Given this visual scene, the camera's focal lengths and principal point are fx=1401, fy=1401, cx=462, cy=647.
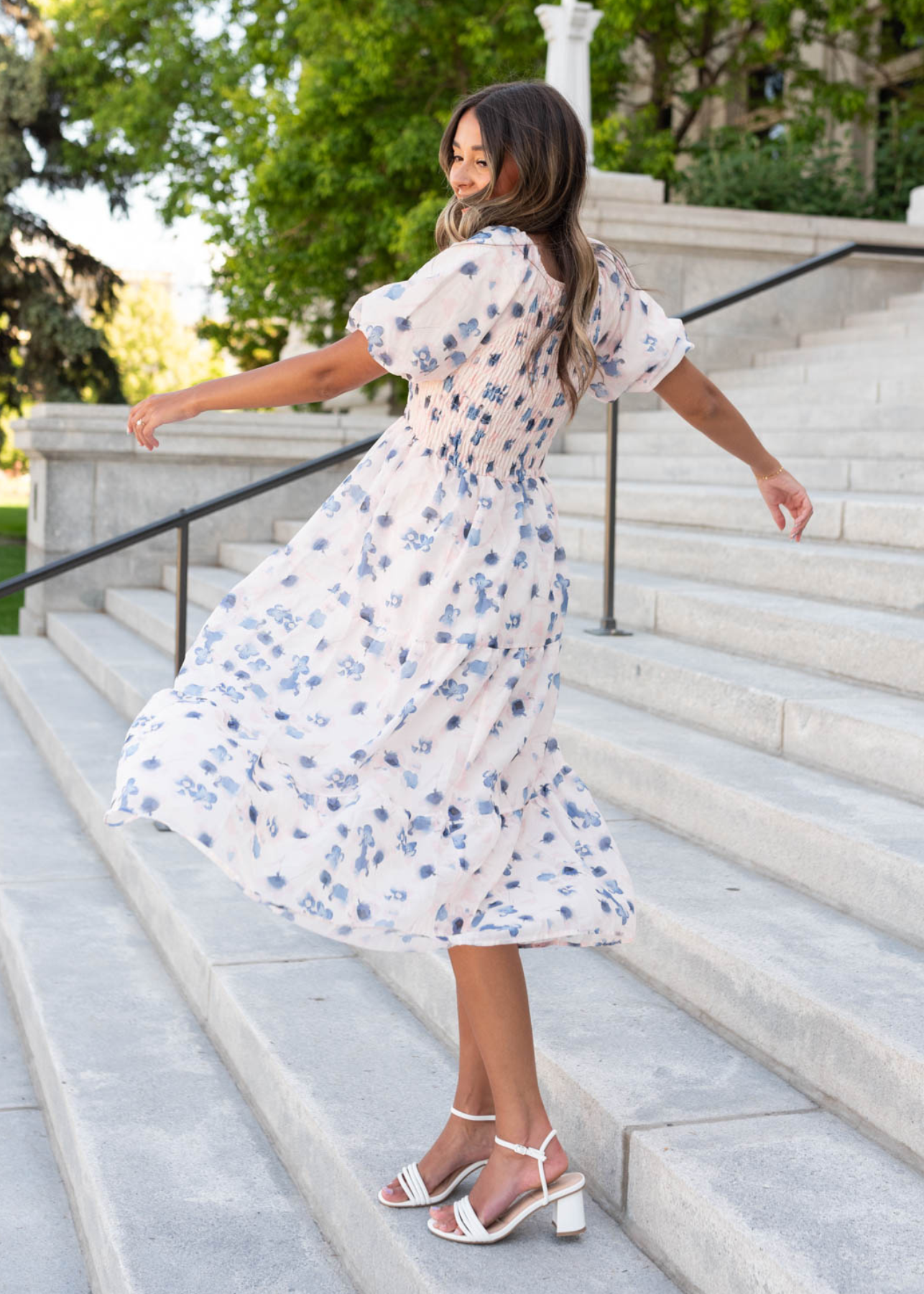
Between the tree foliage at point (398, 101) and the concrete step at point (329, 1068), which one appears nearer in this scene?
the concrete step at point (329, 1068)

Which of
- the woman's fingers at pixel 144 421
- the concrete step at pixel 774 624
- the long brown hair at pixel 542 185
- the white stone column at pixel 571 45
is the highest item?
the white stone column at pixel 571 45

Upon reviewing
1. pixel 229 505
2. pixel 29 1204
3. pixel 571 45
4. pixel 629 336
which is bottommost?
pixel 29 1204

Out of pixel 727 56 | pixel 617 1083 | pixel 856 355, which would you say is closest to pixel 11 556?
pixel 727 56

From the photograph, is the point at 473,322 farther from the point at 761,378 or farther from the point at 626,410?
the point at 626,410

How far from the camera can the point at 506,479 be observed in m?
2.34

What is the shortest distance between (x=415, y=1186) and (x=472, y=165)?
1.70m

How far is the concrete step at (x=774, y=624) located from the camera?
4.00m

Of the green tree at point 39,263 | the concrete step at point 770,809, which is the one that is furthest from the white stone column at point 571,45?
the green tree at point 39,263

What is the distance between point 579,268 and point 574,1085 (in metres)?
1.44

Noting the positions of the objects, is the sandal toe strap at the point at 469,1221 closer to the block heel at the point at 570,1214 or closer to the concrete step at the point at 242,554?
the block heel at the point at 570,1214

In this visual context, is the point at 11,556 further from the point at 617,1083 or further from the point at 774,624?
the point at 617,1083

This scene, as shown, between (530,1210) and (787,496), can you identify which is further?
(787,496)

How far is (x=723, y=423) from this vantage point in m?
2.50

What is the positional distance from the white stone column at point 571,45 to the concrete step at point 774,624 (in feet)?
17.6
